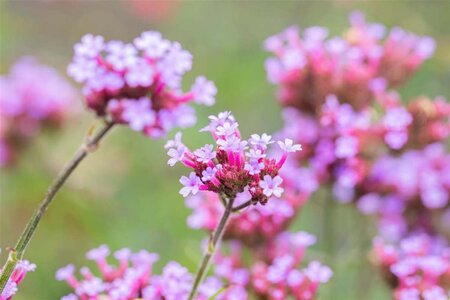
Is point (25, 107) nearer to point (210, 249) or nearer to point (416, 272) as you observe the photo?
point (416, 272)

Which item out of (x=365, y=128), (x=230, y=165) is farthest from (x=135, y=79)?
(x=365, y=128)

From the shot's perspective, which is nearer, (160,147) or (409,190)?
(409,190)

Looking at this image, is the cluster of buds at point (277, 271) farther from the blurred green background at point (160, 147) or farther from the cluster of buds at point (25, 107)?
the cluster of buds at point (25, 107)

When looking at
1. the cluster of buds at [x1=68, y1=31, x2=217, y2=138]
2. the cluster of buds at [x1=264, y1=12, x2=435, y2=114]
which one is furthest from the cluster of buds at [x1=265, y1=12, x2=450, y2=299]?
the cluster of buds at [x1=68, y1=31, x2=217, y2=138]

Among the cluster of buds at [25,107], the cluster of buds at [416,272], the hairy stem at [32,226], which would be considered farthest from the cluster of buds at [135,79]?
the cluster of buds at [25,107]

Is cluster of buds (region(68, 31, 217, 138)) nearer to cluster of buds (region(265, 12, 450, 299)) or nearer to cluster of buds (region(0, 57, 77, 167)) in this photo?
cluster of buds (region(265, 12, 450, 299))
